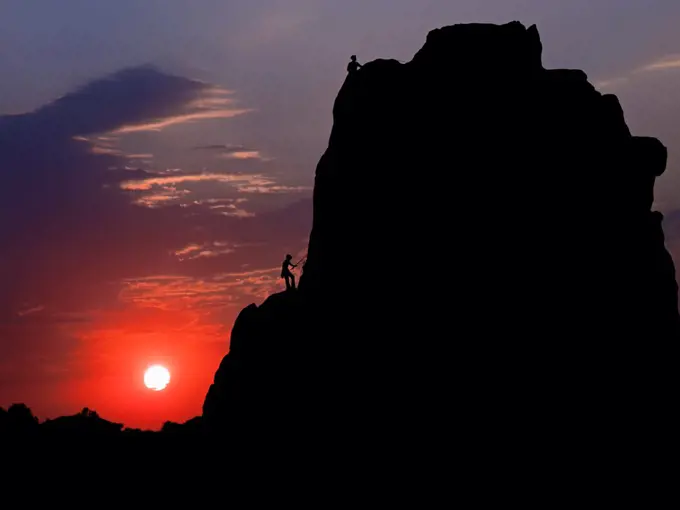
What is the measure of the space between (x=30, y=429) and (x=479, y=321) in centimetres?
5391

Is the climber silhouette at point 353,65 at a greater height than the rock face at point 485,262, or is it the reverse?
the climber silhouette at point 353,65

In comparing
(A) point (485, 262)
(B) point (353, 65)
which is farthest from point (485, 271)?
(B) point (353, 65)

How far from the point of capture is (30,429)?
84.8 metres

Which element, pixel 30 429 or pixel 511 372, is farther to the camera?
pixel 30 429

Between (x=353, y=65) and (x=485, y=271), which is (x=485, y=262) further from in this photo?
(x=353, y=65)

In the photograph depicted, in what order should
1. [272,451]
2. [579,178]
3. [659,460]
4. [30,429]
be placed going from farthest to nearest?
[30,429] < [272,451] < [579,178] < [659,460]

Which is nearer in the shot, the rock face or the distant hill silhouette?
the distant hill silhouette

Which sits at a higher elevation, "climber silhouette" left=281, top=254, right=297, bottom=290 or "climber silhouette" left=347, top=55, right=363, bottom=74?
"climber silhouette" left=347, top=55, right=363, bottom=74

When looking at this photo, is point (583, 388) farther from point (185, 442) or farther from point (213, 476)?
point (185, 442)

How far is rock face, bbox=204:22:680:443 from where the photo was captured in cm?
5634

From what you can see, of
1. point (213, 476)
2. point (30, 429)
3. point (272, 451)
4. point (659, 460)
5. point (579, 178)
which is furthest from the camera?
point (30, 429)

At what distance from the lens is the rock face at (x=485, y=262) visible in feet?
185

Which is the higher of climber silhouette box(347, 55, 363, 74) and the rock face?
climber silhouette box(347, 55, 363, 74)

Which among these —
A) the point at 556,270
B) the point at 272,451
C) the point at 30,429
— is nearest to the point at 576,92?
the point at 556,270
